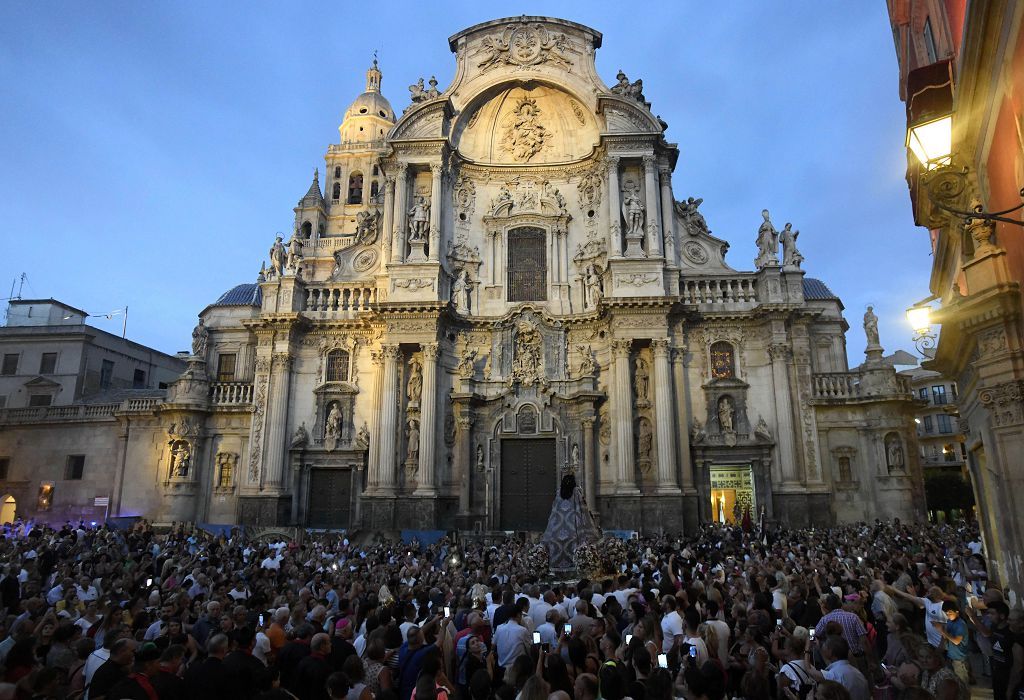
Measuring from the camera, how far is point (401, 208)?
31.9 meters

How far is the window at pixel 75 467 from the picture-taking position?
3494cm

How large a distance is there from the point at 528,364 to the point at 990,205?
22417 mm

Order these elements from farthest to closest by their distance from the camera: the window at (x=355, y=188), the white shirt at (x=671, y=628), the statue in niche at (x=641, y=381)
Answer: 1. the window at (x=355, y=188)
2. the statue in niche at (x=641, y=381)
3. the white shirt at (x=671, y=628)

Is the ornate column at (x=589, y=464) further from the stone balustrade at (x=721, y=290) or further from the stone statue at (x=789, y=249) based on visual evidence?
the stone statue at (x=789, y=249)

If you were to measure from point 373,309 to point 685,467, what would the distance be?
52.0ft

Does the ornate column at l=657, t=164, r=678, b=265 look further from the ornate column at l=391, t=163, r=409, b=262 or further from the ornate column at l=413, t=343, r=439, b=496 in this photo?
the ornate column at l=391, t=163, r=409, b=262

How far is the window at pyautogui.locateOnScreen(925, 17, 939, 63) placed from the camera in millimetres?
13016

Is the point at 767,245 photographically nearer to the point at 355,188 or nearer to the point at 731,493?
the point at 731,493

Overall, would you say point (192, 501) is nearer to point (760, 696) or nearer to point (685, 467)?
point (685, 467)

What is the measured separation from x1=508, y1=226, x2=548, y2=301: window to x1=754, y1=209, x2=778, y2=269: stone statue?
399 inches

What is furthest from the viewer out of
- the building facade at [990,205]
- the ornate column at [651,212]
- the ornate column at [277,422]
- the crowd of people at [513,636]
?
the ornate column at [651,212]

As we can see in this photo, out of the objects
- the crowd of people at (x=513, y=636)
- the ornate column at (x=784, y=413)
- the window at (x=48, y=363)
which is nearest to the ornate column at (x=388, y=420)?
the crowd of people at (x=513, y=636)

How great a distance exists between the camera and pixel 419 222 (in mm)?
31562

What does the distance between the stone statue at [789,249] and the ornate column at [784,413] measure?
4127mm
